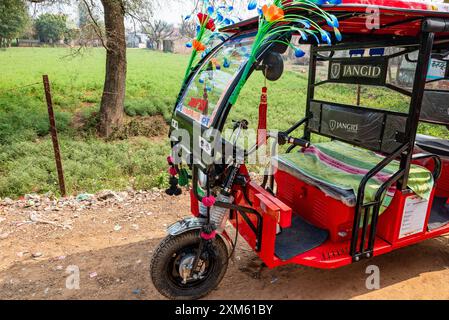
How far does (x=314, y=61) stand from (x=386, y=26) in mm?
1075

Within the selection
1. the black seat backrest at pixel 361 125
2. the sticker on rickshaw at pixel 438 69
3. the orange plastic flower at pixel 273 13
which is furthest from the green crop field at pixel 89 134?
the orange plastic flower at pixel 273 13

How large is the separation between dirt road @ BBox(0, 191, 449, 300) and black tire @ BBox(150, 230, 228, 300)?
182mm

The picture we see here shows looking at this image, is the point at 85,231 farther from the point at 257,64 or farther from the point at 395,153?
the point at 395,153

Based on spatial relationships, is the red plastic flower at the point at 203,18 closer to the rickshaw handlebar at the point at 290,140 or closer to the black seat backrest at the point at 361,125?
the rickshaw handlebar at the point at 290,140

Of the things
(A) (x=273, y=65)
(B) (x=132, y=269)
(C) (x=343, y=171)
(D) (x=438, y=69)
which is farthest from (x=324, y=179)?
(D) (x=438, y=69)

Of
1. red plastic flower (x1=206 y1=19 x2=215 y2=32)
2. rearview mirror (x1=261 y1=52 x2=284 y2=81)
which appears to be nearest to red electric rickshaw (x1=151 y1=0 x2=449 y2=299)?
rearview mirror (x1=261 y1=52 x2=284 y2=81)

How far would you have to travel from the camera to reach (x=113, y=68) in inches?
345

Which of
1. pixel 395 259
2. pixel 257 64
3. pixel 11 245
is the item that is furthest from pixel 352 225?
pixel 11 245

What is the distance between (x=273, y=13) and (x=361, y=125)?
61.5 inches

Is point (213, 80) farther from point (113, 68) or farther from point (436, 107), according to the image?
Answer: point (113, 68)

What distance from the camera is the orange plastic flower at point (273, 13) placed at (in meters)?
2.36

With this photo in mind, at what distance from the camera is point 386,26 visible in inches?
119

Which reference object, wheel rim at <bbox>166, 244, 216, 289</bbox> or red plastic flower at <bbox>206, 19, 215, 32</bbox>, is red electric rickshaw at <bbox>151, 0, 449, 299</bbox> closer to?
wheel rim at <bbox>166, 244, 216, 289</bbox>

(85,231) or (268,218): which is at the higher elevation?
(268,218)
